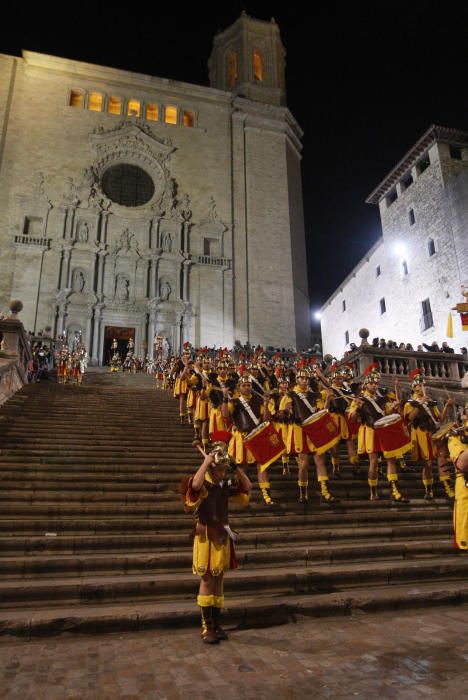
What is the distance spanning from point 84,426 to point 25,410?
191 centimetres

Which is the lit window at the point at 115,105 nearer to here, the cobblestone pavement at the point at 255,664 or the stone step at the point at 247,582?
the stone step at the point at 247,582

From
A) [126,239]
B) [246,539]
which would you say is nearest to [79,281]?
[126,239]

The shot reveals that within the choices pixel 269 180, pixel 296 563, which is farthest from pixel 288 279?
pixel 296 563

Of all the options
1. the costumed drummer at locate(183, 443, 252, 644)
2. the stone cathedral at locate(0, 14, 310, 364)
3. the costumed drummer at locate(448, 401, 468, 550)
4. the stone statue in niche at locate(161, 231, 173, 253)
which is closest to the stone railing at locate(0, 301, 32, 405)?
the costumed drummer at locate(183, 443, 252, 644)

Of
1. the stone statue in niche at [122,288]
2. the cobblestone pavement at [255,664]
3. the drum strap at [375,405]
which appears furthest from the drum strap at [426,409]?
the stone statue in niche at [122,288]

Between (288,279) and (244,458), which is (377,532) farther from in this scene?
(288,279)

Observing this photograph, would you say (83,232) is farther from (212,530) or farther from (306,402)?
(212,530)

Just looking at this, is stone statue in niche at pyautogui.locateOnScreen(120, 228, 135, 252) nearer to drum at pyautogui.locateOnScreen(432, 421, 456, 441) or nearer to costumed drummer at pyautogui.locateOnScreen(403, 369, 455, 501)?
costumed drummer at pyautogui.locateOnScreen(403, 369, 455, 501)

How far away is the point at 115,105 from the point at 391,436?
1242 inches

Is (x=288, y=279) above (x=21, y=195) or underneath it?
underneath

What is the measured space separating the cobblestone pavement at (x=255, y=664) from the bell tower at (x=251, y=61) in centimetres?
3704

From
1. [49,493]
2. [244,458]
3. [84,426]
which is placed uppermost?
[84,426]

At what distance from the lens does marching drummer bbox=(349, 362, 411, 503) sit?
336 inches

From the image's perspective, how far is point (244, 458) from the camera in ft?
27.3
